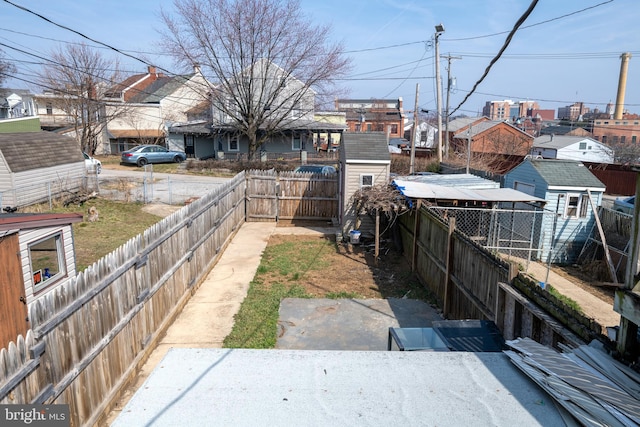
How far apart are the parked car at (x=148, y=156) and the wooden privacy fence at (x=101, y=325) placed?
23792 mm

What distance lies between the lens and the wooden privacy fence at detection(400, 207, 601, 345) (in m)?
4.64

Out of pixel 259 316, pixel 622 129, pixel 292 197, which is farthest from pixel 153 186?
pixel 622 129

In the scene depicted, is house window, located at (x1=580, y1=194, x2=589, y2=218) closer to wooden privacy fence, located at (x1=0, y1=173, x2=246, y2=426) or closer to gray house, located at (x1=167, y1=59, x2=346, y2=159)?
wooden privacy fence, located at (x1=0, y1=173, x2=246, y2=426)

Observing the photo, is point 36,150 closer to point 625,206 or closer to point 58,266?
point 58,266

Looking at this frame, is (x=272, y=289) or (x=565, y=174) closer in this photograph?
(x=272, y=289)

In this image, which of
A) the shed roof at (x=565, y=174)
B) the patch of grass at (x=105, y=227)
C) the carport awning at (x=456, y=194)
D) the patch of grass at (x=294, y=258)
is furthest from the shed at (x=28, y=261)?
the shed roof at (x=565, y=174)

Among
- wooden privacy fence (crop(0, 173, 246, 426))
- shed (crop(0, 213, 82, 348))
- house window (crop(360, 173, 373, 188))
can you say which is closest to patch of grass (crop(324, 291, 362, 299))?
wooden privacy fence (crop(0, 173, 246, 426))

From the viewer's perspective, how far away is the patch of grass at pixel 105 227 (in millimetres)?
12469

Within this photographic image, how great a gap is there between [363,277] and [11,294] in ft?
24.6

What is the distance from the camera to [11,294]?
5.90 metres

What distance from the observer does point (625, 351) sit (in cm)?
328

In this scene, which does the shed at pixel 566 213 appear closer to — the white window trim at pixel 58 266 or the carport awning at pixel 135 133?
the white window trim at pixel 58 266

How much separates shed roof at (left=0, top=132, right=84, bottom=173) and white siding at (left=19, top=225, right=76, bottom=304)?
1027 centimetres

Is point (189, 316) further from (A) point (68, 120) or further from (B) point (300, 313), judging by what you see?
(A) point (68, 120)
